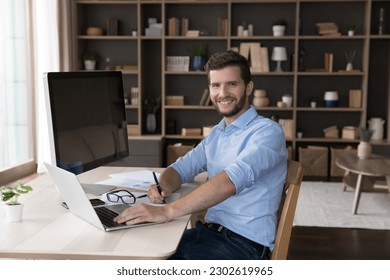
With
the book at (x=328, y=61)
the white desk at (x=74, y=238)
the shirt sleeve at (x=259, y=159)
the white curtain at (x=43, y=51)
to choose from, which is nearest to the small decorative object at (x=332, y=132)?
the book at (x=328, y=61)

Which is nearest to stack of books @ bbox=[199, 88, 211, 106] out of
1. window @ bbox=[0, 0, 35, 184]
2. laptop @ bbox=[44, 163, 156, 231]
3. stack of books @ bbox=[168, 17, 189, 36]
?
stack of books @ bbox=[168, 17, 189, 36]

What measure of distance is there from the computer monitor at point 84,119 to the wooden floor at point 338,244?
1.75m

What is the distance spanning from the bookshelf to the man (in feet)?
13.6

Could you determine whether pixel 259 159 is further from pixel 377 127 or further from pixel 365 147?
pixel 377 127

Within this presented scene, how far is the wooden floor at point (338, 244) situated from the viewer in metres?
3.49

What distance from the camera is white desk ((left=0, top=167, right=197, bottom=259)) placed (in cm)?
138

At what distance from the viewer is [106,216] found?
166cm

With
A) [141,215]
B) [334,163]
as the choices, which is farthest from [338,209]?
[141,215]

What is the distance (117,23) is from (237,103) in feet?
15.2

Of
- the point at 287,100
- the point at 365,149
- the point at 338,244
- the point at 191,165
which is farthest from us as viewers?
the point at 287,100

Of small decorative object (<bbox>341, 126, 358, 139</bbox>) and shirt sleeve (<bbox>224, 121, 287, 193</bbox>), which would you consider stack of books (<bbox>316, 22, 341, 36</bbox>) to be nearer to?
small decorative object (<bbox>341, 126, 358, 139</bbox>)

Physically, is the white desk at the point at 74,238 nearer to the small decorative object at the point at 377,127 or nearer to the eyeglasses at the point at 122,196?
the eyeglasses at the point at 122,196

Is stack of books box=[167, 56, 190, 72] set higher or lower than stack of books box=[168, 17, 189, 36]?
lower

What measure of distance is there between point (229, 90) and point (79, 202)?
78 cm
